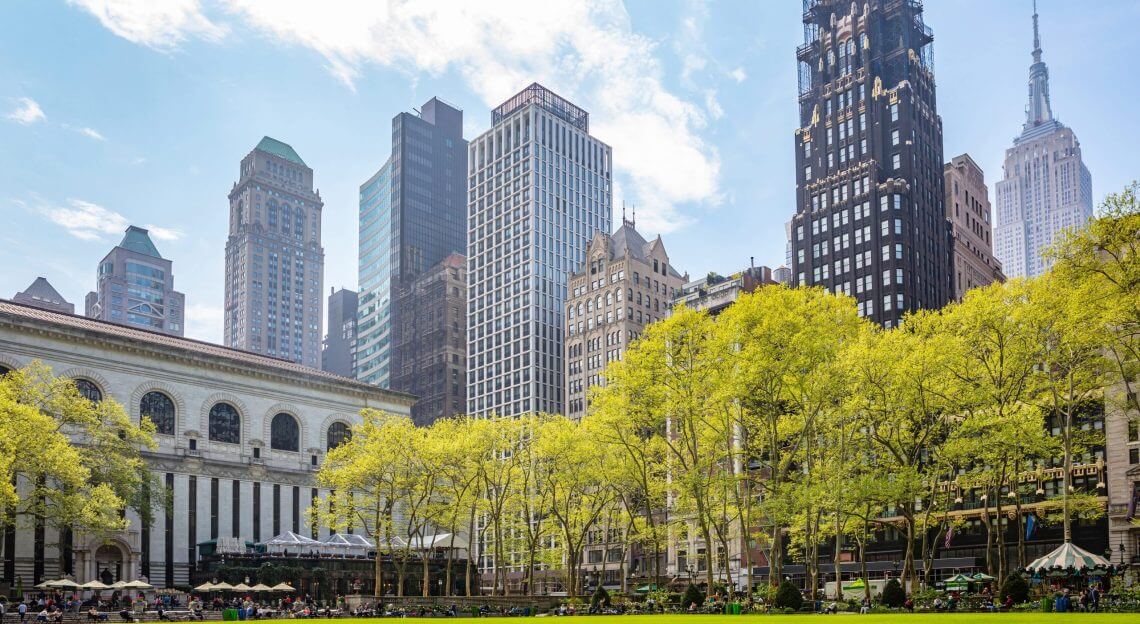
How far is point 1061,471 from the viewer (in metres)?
84.6

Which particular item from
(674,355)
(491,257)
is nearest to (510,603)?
(674,355)

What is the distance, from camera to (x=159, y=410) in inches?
3794

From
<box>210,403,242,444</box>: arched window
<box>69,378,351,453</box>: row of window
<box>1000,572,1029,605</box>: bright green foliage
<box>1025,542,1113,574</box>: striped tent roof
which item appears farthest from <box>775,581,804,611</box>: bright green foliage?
<box>210,403,242,444</box>: arched window

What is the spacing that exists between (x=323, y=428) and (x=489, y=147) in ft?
322

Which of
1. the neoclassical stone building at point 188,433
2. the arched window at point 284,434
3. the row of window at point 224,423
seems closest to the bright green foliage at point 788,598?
the row of window at point 224,423

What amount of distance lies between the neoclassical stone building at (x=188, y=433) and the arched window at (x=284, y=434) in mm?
100

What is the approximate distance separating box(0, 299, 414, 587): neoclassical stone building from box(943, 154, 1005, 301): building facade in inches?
3304

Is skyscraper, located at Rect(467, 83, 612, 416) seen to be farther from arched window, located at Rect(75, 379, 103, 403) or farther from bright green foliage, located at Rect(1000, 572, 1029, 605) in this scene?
bright green foliage, located at Rect(1000, 572, 1029, 605)

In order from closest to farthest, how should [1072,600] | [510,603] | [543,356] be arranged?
[1072,600] → [510,603] → [543,356]

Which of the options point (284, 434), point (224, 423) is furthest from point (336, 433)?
point (224, 423)

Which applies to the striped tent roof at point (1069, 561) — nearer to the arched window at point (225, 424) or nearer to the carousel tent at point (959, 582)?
the carousel tent at point (959, 582)

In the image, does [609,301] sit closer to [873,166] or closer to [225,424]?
[873,166]

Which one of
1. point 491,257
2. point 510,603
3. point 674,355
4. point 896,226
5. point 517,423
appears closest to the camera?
point 674,355

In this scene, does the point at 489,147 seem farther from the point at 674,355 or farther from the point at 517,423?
the point at 674,355
